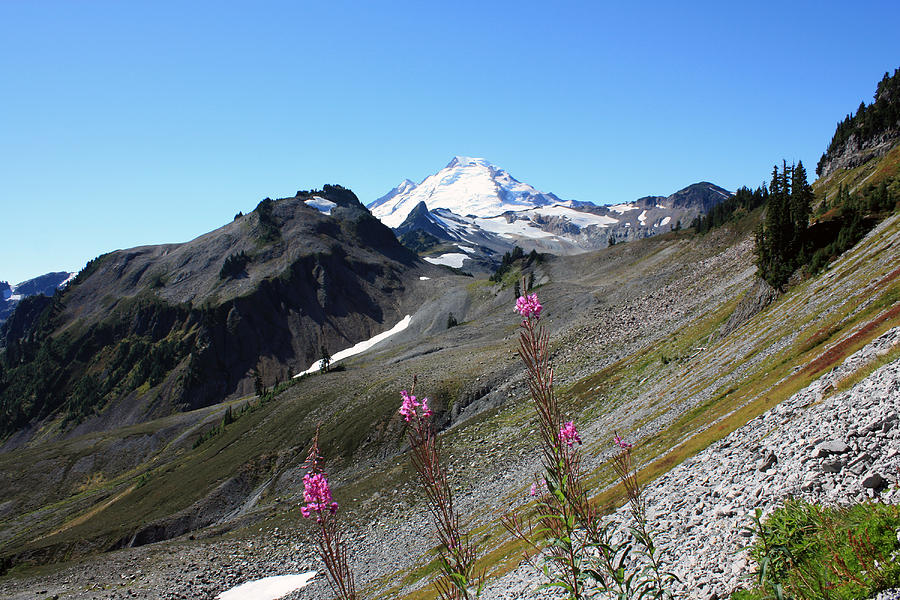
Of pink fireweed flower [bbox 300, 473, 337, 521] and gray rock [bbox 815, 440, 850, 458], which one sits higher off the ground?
pink fireweed flower [bbox 300, 473, 337, 521]

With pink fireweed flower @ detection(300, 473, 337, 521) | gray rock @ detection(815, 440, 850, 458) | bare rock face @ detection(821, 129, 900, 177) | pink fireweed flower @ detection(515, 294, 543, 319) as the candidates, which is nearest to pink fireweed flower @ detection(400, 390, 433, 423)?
pink fireweed flower @ detection(300, 473, 337, 521)

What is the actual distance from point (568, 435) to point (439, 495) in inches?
84.6

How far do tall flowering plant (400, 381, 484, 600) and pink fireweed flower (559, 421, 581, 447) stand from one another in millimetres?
1764

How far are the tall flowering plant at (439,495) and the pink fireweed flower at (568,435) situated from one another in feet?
5.79

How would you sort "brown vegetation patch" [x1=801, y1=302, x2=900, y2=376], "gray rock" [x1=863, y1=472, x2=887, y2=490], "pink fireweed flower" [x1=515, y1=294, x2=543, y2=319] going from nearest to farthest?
"pink fireweed flower" [x1=515, y1=294, x2=543, y2=319], "gray rock" [x1=863, y1=472, x2=887, y2=490], "brown vegetation patch" [x1=801, y1=302, x2=900, y2=376]

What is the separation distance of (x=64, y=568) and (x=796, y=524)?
9508cm

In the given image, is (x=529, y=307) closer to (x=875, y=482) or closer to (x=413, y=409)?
(x=413, y=409)

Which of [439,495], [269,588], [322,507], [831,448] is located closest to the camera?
[439,495]

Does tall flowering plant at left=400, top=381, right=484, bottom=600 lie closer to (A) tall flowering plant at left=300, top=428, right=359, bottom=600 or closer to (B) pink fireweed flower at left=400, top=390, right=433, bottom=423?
(B) pink fireweed flower at left=400, top=390, right=433, bottom=423

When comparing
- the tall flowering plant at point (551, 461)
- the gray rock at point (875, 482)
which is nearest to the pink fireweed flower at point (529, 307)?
the tall flowering plant at point (551, 461)

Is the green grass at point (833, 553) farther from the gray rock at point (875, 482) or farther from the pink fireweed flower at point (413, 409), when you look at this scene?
the pink fireweed flower at point (413, 409)

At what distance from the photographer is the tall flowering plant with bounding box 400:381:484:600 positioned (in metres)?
5.86

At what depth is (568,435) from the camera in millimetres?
7121

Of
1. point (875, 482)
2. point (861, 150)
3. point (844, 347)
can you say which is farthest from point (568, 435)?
point (861, 150)
